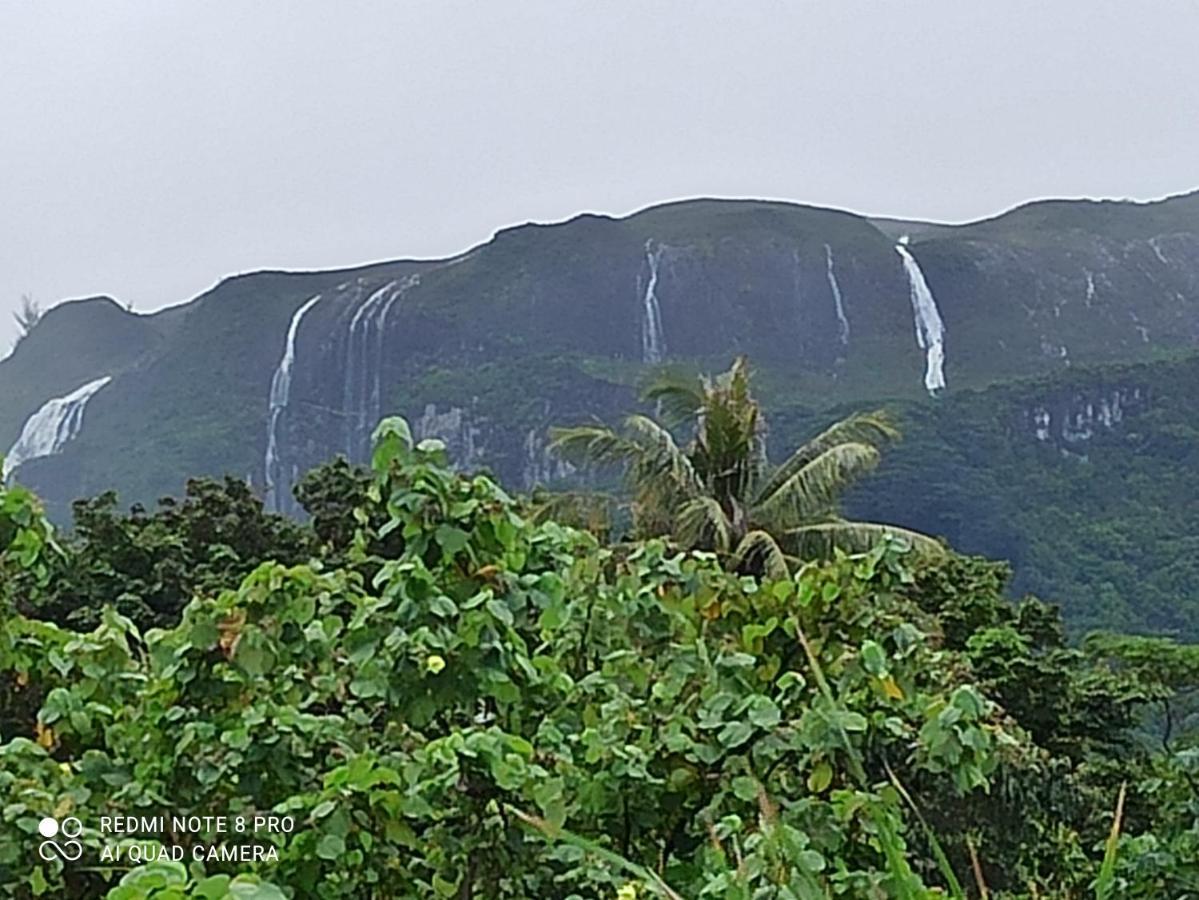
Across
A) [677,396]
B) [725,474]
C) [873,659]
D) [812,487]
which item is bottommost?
[812,487]

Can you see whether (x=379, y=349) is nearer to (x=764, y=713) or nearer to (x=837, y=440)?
(x=837, y=440)

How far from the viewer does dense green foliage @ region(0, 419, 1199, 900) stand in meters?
1.74

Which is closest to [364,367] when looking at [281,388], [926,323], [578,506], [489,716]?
[281,388]

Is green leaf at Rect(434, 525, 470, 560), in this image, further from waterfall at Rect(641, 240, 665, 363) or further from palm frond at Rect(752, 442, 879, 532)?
waterfall at Rect(641, 240, 665, 363)

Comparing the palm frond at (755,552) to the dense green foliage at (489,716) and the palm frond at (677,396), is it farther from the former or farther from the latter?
the dense green foliage at (489,716)

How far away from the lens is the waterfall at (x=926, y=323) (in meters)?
42.2

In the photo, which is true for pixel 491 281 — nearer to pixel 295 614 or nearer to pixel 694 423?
pixel 694 423

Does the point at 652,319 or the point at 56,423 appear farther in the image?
the point at 56,423

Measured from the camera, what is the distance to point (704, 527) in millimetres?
10133

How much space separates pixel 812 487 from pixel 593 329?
112 feet

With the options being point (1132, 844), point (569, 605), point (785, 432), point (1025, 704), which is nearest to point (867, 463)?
point (1025, 704)

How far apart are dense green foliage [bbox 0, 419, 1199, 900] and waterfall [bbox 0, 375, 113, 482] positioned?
43.8 meters

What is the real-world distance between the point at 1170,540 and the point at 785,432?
9318 millimetres

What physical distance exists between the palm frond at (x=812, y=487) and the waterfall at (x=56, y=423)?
36.8m
